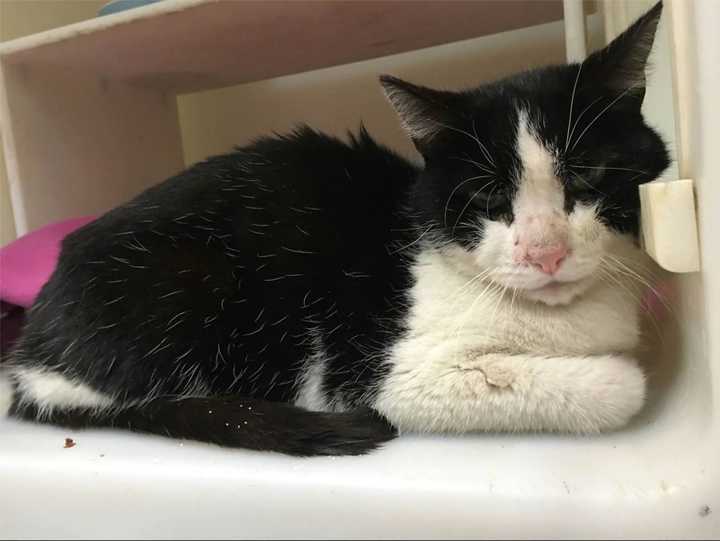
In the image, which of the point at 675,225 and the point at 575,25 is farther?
A: the point at 575,25

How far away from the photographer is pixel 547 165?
706mm

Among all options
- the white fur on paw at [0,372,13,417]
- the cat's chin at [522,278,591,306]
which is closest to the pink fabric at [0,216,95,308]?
the white fur on paw at [0,372,13,417]

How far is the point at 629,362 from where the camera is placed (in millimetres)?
746

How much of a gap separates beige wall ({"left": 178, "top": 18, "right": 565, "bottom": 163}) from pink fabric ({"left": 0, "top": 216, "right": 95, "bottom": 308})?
772mm

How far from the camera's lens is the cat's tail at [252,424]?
0.74 meters

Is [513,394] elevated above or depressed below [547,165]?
below

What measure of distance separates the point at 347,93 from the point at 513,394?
4.21ft

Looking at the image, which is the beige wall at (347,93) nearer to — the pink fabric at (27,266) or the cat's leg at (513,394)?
the pink fabric at (27,266)

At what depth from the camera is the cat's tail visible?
29.0 inches

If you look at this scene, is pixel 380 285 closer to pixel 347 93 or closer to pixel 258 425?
pixel 258 425

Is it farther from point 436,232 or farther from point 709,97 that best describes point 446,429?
point 709,97

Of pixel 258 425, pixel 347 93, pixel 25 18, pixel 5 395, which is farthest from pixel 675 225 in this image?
pixel 25 18

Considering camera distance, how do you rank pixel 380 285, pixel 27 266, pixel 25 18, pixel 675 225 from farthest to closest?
1. pixel 25 18
2. pixel 27 266
3. pixel 380 285
4. pixel 675 225

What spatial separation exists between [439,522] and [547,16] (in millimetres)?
1184
